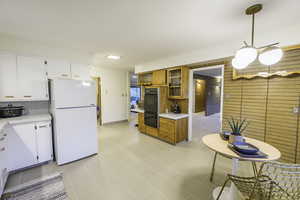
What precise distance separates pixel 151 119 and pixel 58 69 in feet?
8.65

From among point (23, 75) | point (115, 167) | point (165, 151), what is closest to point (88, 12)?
point (23, 75)

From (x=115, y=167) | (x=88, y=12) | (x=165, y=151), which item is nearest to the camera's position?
(x=88, y=12)

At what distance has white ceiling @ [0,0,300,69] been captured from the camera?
1.51m

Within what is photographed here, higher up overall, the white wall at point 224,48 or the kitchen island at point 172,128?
the white wall at point 224,48

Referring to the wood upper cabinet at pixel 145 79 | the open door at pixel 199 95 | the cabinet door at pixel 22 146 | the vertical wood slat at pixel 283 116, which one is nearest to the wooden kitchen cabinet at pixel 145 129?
the wood upper cabinet at pixel 145 79

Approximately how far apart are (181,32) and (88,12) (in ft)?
4.75

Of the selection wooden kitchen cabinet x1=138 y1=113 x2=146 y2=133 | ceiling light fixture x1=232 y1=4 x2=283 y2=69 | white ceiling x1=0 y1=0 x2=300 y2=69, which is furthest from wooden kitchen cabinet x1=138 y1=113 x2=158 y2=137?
ceiling light fixture x1=232 y1=4 x2=283 y2=69

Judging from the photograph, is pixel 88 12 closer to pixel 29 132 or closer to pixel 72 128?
pixel 72 128

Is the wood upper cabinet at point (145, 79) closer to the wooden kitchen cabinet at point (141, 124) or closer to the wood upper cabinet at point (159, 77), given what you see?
the wood upper cabinet at point (159, 77)

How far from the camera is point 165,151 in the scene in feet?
9.96

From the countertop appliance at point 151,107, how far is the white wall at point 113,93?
6.77 feet

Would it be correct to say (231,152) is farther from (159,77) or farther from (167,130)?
(159,77)

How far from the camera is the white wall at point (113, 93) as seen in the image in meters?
5.20

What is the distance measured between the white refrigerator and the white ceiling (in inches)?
35.4
